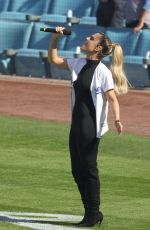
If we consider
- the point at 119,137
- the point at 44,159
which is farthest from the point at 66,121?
the point at 44,159

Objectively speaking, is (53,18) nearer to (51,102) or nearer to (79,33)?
(79,33)

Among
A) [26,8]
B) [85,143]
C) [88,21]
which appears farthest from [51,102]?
[85,143]

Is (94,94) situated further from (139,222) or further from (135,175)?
(135,175)

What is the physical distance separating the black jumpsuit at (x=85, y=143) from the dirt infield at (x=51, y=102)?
21.7 ft

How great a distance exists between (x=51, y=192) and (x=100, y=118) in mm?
2012

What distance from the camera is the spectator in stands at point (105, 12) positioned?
68.5 ft

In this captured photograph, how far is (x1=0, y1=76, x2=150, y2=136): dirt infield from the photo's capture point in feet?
56.5

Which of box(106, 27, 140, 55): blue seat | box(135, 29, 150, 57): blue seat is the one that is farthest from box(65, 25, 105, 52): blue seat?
box(135, 29, 150, 57): blue seat

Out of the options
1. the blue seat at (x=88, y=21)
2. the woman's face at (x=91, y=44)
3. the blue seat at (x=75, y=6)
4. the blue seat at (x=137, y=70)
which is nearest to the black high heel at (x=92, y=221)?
the woman's face at (x=91, y=44)

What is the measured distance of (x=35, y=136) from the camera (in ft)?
50.2

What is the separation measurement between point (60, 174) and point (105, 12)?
937 cm

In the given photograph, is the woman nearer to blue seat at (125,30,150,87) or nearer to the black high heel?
the black high heel

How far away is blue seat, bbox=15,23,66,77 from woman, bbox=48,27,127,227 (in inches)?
469

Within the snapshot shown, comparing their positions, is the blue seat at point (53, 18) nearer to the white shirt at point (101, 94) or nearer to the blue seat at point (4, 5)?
the blue seat at point (4, 5)
